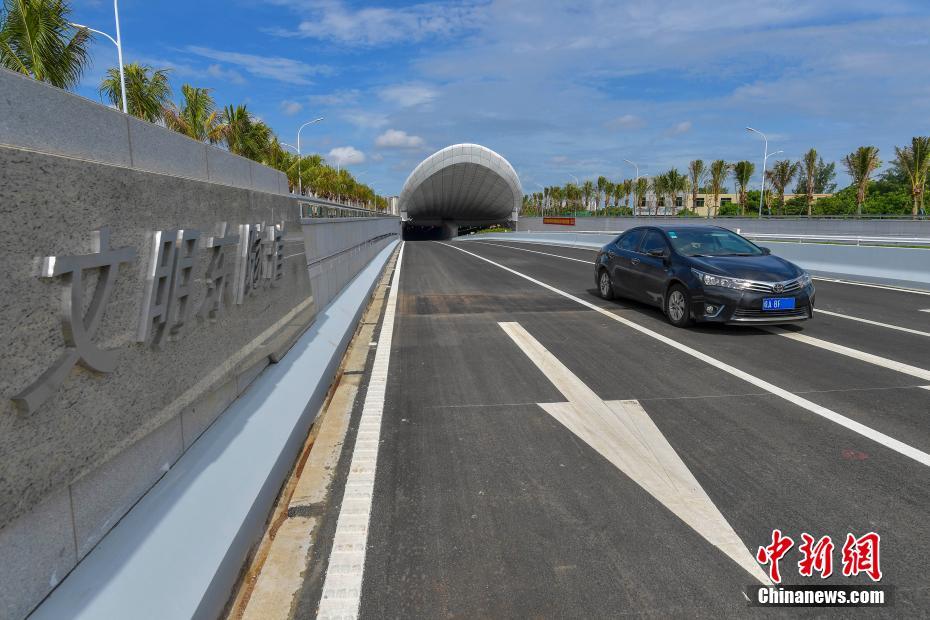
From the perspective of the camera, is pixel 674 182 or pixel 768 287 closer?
pixel 768 287

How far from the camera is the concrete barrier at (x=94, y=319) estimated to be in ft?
6.55

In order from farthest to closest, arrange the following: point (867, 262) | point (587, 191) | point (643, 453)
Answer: point (587, 191) → point (867, 262) → point (643, 453)

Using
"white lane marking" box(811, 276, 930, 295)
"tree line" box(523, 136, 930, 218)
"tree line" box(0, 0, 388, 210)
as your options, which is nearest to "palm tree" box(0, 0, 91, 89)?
"tree line" box(0, 0, 388, 210)

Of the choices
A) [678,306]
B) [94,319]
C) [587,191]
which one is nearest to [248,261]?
[94,319]

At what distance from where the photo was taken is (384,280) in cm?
1666

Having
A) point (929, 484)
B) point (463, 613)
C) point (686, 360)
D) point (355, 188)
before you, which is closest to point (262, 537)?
point (463, 613)

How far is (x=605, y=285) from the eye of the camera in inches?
472

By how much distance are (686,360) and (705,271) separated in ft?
7.01

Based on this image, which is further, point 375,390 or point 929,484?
point 375,390

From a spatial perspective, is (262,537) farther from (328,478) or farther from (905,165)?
(905,165)

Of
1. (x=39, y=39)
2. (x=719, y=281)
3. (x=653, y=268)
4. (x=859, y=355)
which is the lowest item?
(x=859, y=355)

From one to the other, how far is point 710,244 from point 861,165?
66.0 metres

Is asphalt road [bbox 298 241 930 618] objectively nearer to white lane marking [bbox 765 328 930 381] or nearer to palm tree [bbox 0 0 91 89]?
white lane marking [bbox 765 328 930 381]

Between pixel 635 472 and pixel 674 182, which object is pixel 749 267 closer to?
pixel 635 472
